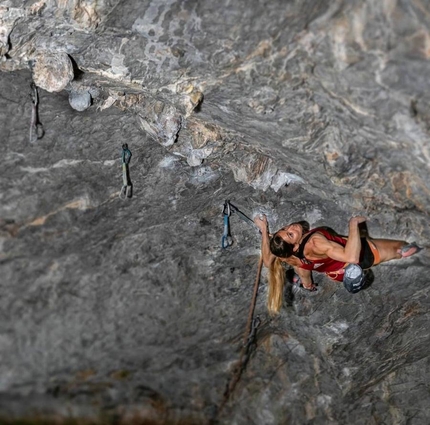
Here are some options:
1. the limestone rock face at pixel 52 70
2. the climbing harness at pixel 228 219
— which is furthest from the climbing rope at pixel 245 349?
the limestone rock face at pixel 52 70

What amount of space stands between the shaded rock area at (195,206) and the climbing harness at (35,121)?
89 millimetres

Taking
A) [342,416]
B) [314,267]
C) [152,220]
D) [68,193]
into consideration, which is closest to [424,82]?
[314,267]

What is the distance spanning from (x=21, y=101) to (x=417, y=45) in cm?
359

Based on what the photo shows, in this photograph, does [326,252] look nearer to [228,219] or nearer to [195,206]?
[228,219]

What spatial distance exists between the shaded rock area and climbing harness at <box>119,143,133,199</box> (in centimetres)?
9

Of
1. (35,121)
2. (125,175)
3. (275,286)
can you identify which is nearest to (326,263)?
(275,286)

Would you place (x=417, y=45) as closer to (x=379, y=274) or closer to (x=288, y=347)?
(x=379, y=274)

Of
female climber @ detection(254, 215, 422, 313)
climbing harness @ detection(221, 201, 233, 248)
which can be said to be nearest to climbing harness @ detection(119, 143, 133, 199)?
climbing harness @ detection(221, 201, 233, 248)

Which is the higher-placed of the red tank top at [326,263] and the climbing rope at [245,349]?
the red tank top at [326,263]

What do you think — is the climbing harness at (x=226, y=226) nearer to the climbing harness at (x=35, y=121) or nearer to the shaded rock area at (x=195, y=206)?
the shaded rock area at (x=195, y=206)

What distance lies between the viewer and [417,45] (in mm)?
3578

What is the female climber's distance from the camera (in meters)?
4.97

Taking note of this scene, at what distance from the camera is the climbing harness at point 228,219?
5.50 meters

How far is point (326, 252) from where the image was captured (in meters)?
5.02
